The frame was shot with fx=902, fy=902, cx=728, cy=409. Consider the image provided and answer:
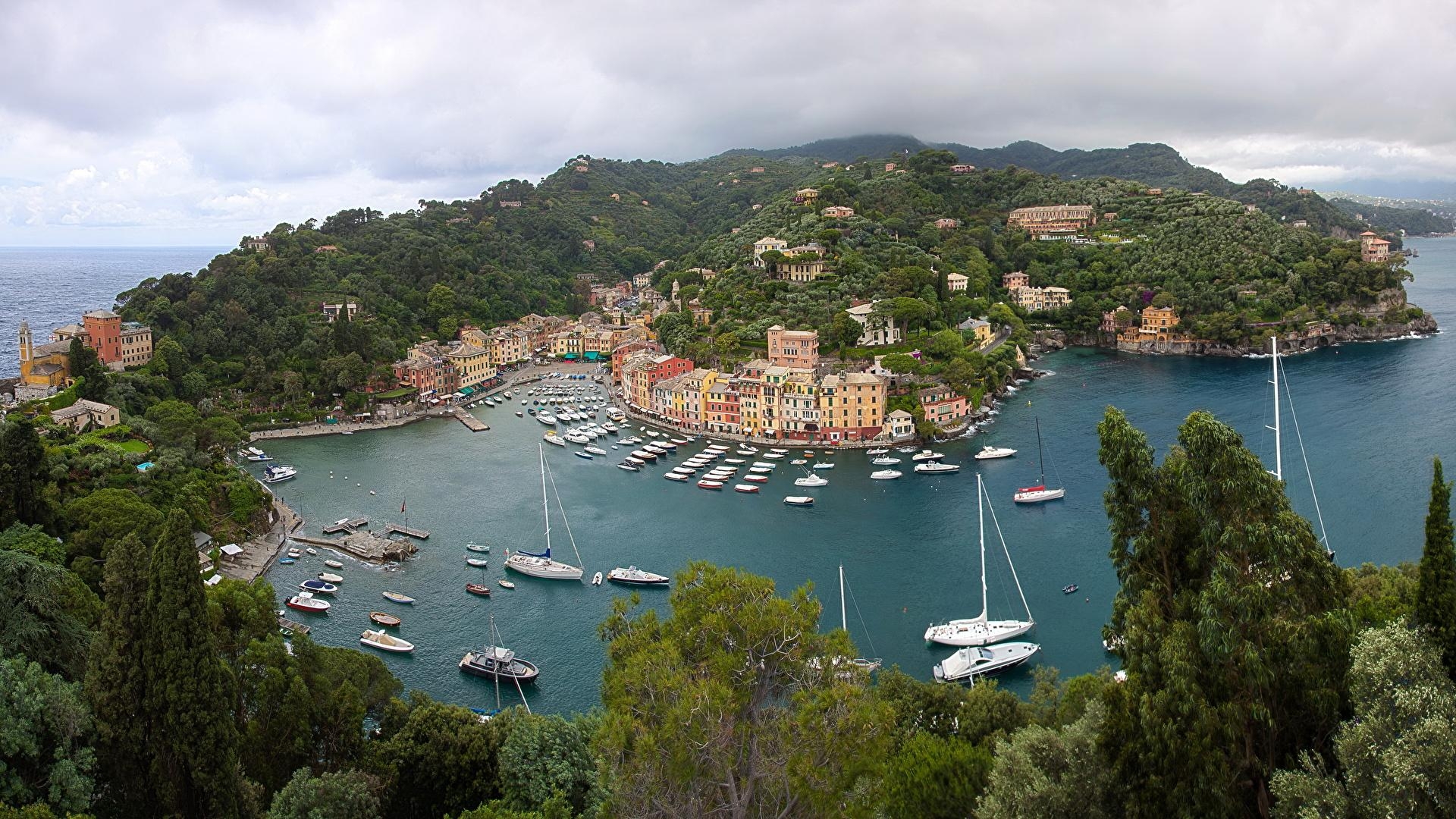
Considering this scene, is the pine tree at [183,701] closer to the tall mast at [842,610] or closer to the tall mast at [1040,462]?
the tall mast at [842,610]

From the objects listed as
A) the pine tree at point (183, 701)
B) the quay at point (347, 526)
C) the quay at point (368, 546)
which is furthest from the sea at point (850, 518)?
the pine tree at point (183, 701)

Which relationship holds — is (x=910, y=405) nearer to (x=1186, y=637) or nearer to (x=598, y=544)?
(x=598, y=544)

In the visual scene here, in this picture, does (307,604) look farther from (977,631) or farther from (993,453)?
(993,453)

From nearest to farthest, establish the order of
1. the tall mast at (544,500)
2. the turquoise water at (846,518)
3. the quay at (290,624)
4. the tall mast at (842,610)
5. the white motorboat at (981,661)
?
1. the white motorboat at (981,661)
2. the quay at (290,624)
3. the tall mast at (842,610)
4. the turquoise water at (846,518)
5. the tall mast at (544,500)

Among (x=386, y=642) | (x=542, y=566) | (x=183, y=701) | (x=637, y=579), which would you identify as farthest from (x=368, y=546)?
(x=183, y=701)

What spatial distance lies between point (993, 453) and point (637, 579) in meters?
13.6

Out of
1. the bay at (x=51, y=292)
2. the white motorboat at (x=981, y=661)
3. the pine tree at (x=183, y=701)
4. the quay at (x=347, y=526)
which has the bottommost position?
the white motorboat at (x=981, y=661)

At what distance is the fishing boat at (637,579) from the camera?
20719mm

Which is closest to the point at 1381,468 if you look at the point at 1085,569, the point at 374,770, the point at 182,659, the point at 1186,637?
the point at 1085,569

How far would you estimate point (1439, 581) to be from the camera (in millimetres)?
5832

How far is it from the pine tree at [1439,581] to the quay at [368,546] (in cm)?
2079

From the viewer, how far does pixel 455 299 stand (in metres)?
51.2

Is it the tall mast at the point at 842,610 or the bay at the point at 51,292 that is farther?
the bay at the point at 51,292

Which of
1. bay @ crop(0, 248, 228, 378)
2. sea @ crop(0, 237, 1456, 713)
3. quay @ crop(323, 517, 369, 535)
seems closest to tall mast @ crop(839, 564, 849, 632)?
sea @ crop(0, 237, 1456, 713)
